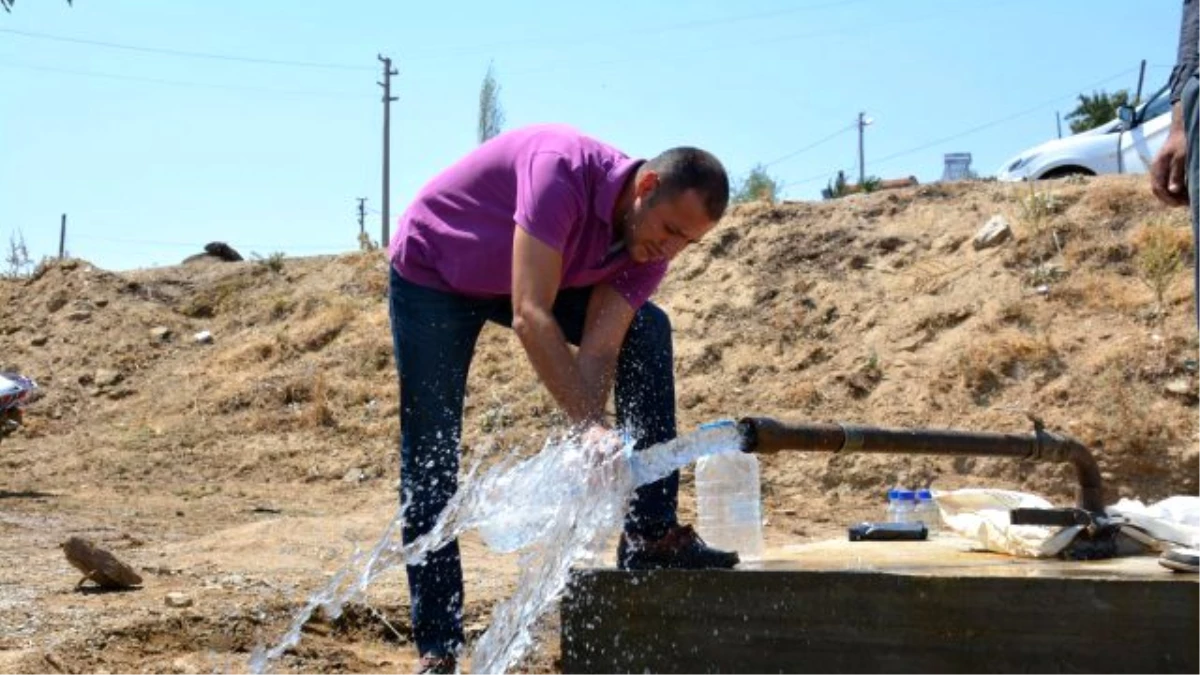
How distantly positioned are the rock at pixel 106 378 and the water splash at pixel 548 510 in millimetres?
10929

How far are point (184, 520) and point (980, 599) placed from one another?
673cm

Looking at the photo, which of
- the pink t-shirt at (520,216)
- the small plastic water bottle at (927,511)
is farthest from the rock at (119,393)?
the pink t-shirt at (520,216)

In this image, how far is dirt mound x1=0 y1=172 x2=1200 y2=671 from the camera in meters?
5.86

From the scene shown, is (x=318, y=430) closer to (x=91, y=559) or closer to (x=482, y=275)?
(x=91, y=559)

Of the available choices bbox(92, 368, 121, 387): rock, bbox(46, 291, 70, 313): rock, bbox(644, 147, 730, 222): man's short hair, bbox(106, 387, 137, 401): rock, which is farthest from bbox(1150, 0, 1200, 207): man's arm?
bbox(46, 291, 70, 313): rock

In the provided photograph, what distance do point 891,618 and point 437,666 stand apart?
122cm

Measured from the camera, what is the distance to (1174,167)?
3182 millimetres

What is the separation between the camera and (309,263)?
16562 millimetres

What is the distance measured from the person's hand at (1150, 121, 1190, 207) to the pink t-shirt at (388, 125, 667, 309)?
1.20 meters

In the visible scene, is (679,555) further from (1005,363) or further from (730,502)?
(1005,363)

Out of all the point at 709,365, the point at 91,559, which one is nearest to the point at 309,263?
the point at 709,365

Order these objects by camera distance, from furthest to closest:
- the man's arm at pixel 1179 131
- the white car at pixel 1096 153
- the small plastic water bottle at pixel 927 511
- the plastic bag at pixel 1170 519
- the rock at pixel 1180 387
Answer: the white car at pixel 1096 153 < the rock at pixel 1180 387 < the small plastic water bottle at pixel 927 511 < the plastic bag at pixel 1170 519 < the man's arm at pixel 1179 131

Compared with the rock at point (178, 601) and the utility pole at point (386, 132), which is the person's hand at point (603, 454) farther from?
the utility pole at point (386, 132)

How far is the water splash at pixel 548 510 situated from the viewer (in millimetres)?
3475
